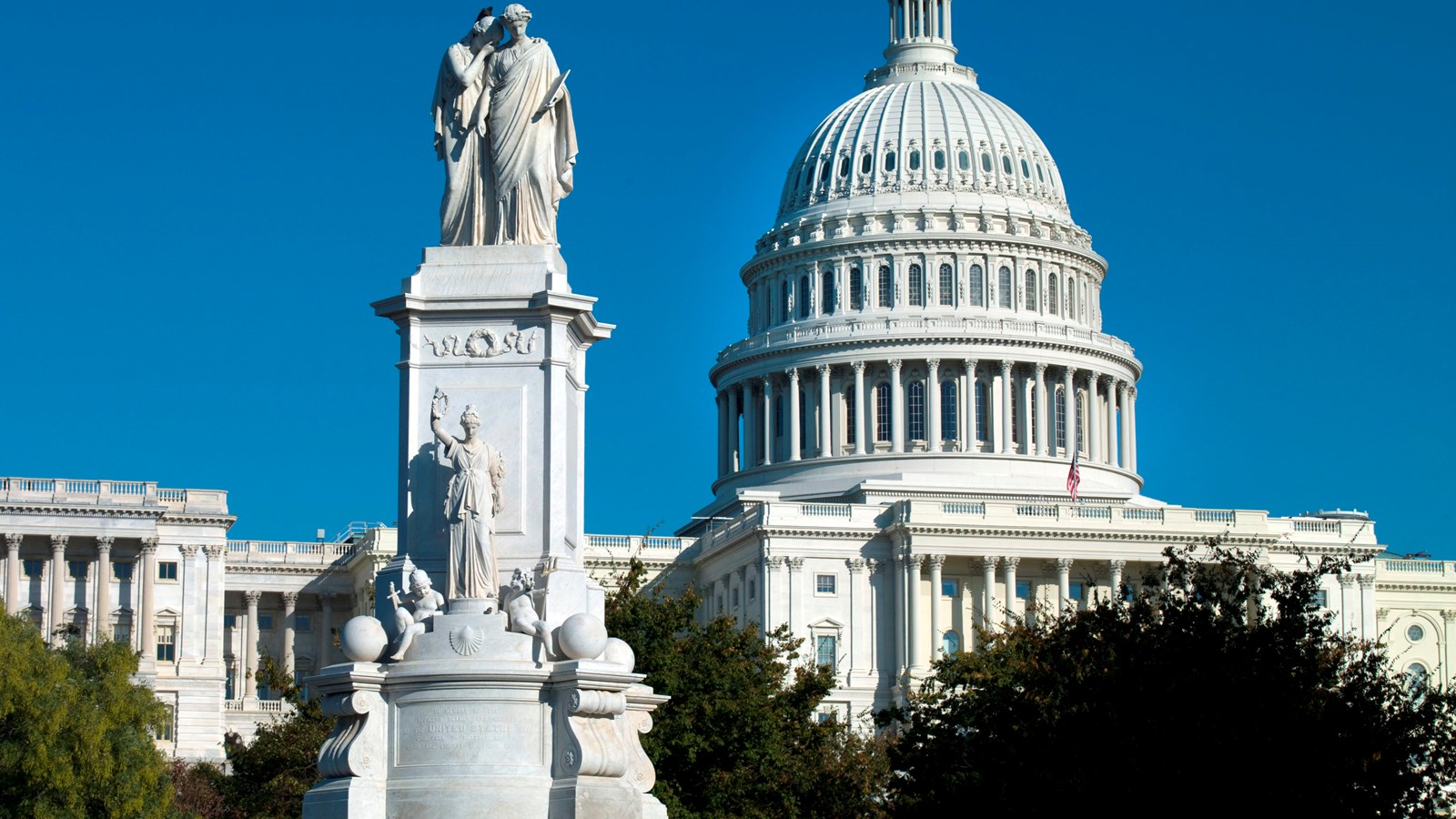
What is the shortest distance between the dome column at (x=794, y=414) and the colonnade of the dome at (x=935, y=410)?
0.05 m

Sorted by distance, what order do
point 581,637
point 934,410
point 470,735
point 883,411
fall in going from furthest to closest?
point 883,411 → point 934,410 → point 470,735 → point 581,637

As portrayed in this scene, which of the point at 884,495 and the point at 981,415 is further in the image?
the point at 981,415

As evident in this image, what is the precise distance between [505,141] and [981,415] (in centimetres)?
14408

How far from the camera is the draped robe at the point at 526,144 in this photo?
1166 inches

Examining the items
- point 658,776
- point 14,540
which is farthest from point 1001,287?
point 658,776

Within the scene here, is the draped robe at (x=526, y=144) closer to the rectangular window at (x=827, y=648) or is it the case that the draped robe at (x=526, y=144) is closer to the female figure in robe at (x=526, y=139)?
the female figure in robe at (x=526, y=139)

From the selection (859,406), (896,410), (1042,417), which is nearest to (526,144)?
(896,410)

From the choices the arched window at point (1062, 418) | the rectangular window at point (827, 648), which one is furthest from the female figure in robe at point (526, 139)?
the arched window at point (1062, 418)

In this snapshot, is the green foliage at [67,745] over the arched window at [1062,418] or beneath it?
beneath

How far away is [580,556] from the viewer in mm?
29250

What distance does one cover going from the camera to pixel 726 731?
211ft

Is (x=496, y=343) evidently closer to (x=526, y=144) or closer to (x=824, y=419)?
(x=526, y=144)

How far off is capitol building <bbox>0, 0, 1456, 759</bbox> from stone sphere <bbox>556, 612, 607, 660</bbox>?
4312 inches

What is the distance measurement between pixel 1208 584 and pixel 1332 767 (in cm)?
663
